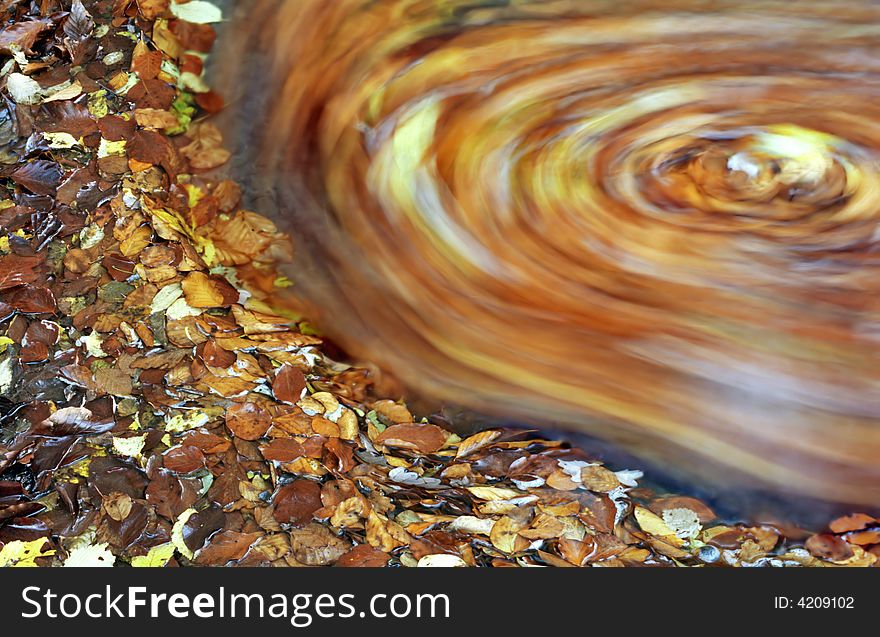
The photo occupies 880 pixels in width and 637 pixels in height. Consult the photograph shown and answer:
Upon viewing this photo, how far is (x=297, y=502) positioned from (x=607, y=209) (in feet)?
1.50

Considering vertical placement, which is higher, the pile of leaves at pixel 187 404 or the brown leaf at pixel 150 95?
the brown leaf at pixel 150 95

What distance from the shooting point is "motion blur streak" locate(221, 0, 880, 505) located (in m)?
0.70

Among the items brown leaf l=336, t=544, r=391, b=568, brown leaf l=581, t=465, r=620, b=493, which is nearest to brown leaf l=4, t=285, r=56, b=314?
brown leaf l=336, t=544, r=391, b=568

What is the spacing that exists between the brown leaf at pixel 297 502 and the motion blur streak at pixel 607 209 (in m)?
0.16

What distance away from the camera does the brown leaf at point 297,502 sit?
731 millimetres

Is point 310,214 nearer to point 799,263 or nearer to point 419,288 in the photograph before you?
point 419,288

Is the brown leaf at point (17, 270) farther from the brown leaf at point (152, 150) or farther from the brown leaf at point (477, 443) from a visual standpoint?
the brown leaf at point (477, 443)

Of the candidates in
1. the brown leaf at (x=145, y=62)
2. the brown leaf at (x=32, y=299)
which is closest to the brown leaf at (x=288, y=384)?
the brown leaf at (x=32, y=299)

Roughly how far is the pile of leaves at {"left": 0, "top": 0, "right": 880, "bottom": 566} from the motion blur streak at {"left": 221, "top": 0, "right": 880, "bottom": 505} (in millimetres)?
56

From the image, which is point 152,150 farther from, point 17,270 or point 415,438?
point 415,438

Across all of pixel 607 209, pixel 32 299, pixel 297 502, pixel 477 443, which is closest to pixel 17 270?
pixel 32 299

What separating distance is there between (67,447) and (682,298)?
0.68 meters

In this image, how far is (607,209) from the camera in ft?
2.42
